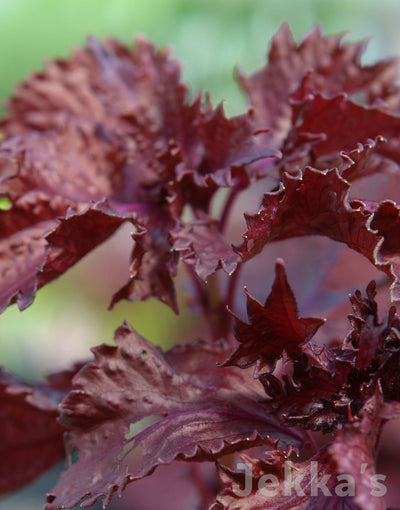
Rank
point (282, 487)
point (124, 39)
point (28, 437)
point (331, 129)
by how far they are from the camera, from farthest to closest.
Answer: point (124, 39) → point (28, 437) → point (331, 129) → point (282, 487)

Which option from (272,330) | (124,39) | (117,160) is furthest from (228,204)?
(124,39)

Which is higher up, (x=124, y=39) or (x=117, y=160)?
(x=124, y=39)

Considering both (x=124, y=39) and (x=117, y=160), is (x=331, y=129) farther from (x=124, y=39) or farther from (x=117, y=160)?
(x=124, y=39)

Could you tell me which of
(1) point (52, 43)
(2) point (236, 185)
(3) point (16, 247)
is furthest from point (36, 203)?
(1) point (52, 43)

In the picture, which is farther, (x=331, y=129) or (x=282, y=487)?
(x=331, y=129)

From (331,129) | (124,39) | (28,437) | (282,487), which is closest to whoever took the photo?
(282,487)

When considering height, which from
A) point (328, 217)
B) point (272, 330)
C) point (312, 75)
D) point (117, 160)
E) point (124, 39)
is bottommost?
point (272, 330)

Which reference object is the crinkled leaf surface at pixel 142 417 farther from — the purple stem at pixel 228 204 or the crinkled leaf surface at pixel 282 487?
the purple stem at pixel 228 204
